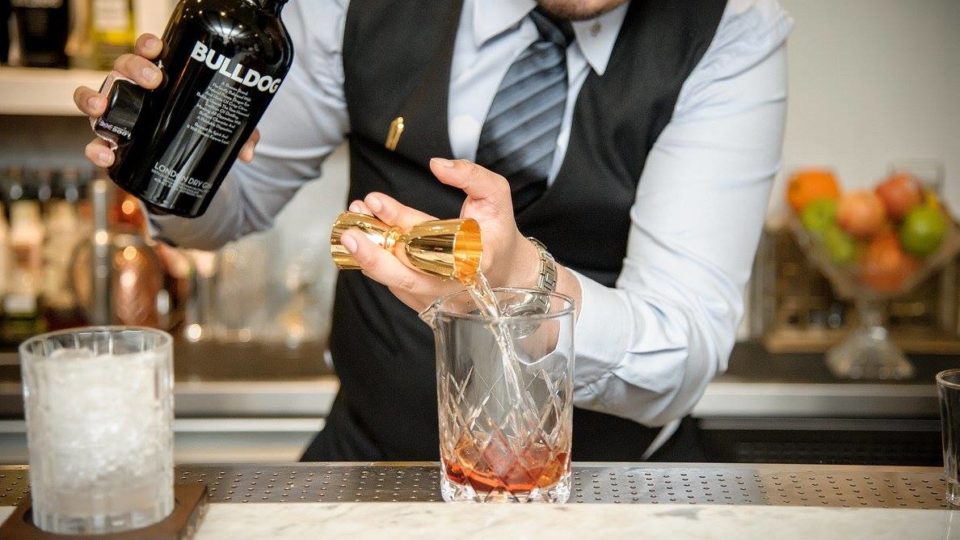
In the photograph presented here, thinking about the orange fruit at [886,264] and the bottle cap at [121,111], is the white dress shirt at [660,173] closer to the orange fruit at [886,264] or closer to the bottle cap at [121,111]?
the bottle cap at [121,111]

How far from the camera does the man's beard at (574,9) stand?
3.83 feet

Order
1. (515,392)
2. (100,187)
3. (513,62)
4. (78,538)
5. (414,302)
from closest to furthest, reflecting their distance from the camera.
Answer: (78,538)
(515,392)
(414,302)
(513,62)
(100,187)

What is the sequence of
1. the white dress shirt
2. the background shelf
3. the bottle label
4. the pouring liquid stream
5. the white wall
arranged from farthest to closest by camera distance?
the white wall < the background shelf < the white dress shirt < the bottle label < the pouring liquid stream

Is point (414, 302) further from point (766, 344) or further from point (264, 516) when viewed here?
point (766, 344)

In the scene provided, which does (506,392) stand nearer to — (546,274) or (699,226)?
(546,274)

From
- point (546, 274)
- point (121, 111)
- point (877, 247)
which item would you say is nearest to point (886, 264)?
point (877, 247)

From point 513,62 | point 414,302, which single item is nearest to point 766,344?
point 513,62

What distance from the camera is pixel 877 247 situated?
206cm

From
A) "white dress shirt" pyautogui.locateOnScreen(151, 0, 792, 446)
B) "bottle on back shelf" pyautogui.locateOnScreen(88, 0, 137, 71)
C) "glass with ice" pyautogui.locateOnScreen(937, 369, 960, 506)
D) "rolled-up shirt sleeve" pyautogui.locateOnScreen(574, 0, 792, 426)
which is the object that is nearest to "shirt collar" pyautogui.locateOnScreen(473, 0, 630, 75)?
"white dress shirt" pyautogui.locateOnScreen(151, 0, 792, 446)

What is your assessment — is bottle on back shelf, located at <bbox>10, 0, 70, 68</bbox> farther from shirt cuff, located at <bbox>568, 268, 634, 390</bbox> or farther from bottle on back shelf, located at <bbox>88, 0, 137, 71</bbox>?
shirt cuff, located at <bbox>568, 268, 634, 390</bbox>

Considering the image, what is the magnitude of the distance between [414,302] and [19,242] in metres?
1.55

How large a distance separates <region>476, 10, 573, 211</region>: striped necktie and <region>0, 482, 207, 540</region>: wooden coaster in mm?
643

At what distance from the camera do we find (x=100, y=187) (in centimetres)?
217

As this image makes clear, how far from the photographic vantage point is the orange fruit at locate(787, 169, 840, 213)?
2.15 meters
